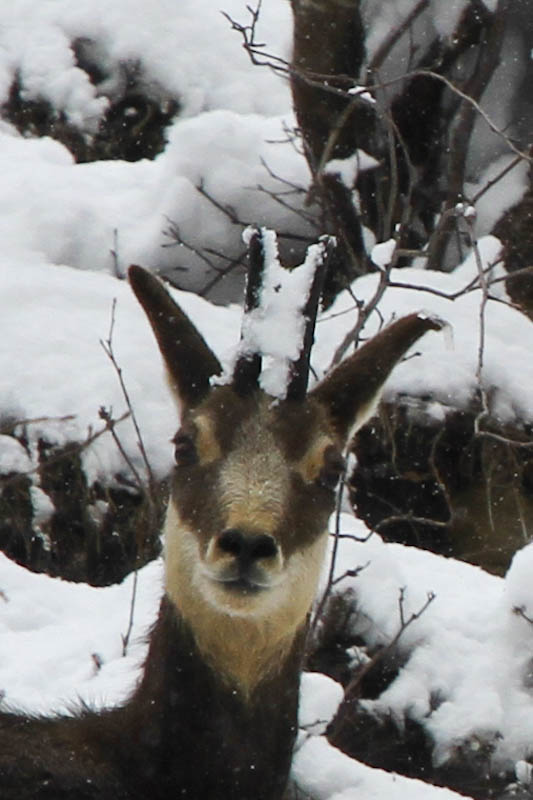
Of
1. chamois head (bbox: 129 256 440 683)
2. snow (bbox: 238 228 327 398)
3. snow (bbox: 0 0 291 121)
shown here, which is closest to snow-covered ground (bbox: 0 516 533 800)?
chamois head (bbox: 129 256 440 683)

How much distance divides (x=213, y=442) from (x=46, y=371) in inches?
173

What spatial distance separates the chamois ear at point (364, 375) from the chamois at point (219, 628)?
159mm

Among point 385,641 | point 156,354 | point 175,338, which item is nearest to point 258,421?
point 175,338

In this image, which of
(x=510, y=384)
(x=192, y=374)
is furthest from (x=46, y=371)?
(x=192, y=374)

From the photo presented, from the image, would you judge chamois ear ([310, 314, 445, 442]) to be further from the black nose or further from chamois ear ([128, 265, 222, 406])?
the black nose

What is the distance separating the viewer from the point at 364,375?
5262 mm

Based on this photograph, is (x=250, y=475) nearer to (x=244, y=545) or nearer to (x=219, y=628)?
(x=244, y=545)

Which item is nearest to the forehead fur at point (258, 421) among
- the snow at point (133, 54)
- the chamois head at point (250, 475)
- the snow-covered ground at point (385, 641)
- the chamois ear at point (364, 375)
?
the chamois head at point (250, 475)

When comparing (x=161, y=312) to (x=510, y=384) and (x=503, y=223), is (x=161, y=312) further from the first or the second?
(x=503, y=223)

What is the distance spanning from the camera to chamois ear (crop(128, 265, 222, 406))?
513 centimetres

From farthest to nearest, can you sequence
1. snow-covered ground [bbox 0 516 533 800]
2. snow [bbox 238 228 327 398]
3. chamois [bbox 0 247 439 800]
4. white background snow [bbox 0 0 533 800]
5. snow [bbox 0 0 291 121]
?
1. snow [bbox 0 0 291 121]
2. white background snow [bbox 0 0 533 800]
3. snow-covered ground [bbox 0 516 533 800]
4. snow [bbox 238 228 327 398]
5. chamois [bbox 0 247 439 800]

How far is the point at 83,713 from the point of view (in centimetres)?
504

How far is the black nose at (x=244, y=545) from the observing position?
14.9 ft

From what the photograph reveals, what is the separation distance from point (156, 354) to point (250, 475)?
189 inches
